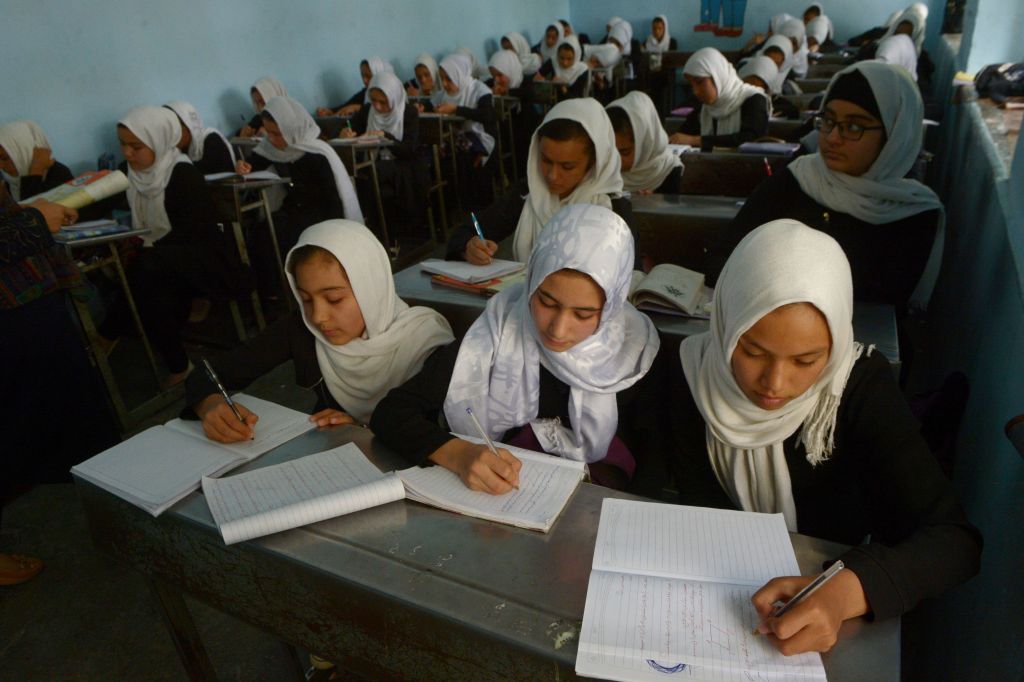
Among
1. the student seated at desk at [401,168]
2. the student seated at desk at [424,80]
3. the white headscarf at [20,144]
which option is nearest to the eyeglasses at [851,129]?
the student seated at desk at [401,168]

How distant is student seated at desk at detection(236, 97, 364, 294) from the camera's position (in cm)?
359

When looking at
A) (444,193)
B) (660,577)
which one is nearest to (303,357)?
(660,577)

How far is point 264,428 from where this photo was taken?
1.21 meters

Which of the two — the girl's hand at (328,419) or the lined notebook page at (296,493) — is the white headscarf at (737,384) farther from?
the girl's hand at (328,419)

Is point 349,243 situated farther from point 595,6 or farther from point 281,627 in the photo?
point 595,6

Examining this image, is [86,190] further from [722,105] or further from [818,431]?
[722,105]

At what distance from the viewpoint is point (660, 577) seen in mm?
760

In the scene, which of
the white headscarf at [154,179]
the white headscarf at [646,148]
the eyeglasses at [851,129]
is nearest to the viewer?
the eyeglasses at [851,129]

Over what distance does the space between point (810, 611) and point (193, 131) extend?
466 centimetres

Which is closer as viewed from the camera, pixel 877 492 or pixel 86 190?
pixel 877 492

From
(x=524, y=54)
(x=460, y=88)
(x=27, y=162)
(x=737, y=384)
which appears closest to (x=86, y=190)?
(x=27, y=162)

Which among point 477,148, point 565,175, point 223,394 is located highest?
point 565,175

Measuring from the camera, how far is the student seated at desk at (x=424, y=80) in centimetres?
662

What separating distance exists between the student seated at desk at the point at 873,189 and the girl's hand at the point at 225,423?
140cm
